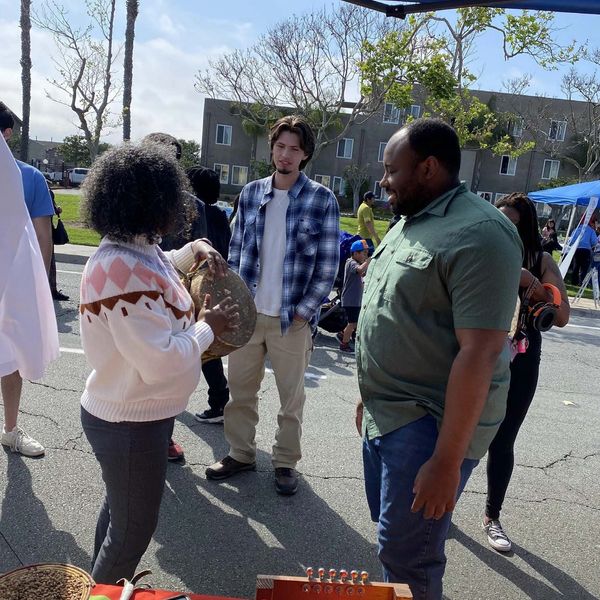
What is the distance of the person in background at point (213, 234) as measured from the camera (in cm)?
414

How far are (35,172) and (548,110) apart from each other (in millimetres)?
36761

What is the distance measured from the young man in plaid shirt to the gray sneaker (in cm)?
111

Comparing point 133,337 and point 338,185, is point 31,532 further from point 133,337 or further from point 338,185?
point 338,185

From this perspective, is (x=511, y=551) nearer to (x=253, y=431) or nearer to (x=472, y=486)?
(x=472, y=486)

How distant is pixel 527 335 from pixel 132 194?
2033mm

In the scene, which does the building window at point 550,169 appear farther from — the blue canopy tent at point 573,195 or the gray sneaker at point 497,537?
the gray sneaker at point 497,537

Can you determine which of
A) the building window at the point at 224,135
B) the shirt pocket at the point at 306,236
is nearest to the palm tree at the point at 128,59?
the shirt pocket at the point at 306,236

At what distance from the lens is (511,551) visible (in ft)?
9.80

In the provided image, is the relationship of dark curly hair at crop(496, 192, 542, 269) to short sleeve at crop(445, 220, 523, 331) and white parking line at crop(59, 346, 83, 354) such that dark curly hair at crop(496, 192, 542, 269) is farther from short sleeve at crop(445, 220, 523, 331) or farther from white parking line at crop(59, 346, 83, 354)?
white parking line at crop(59, 346, 83, 354)

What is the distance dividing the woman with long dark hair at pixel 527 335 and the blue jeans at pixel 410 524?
3.72 ft

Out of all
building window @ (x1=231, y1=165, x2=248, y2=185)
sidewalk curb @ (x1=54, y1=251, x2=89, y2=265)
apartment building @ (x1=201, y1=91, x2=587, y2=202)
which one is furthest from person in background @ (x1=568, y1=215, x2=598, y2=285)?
building window @ (x1=231, y1=165, x2=248, y2=185)

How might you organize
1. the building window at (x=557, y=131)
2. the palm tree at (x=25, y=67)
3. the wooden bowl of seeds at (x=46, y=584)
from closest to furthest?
1. the wooden bowl of seeds at (x=46, y=584)
2. the palm tree at (x=25, y=67)
3. the building window at (x=557, y=131)

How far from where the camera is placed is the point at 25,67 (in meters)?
20.7

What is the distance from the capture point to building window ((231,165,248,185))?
137 ft
